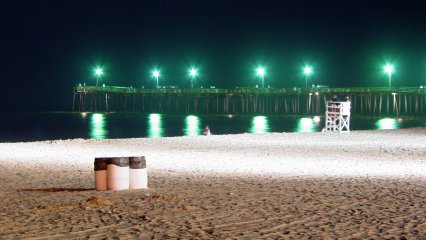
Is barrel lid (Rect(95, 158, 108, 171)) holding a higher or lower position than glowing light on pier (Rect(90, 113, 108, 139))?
higher

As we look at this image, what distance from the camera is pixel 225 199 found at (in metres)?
11.7

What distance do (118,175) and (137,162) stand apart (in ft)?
1.53

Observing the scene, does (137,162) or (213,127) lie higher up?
(137,162)

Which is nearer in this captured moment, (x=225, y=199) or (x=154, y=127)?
(x=225, y=199)

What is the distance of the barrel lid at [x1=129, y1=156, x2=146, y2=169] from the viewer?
13.0 meters

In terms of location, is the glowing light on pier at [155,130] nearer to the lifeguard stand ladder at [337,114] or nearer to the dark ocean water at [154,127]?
the dark ocean water at [154,127]

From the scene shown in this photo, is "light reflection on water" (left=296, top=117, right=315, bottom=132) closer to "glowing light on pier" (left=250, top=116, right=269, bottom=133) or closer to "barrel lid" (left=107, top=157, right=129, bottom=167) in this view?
"glowing light on pier" (left=250, top=116, right=269, bottom=133)

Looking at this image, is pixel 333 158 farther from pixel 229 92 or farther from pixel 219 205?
pixel 229 92

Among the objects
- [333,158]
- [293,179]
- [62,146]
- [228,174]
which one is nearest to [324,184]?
[293,179]

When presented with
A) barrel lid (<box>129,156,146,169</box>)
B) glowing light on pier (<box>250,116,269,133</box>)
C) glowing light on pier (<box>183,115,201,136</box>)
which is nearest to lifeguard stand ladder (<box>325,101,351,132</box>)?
glowing light on pier (<box>183,115,201,136</box>)

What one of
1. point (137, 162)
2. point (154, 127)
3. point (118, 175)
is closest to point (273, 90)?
point (154, 127)

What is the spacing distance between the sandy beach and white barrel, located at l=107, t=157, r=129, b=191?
22 cm

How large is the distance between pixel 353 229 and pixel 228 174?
7.35 metres

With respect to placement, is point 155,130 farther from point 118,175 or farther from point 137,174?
point 118,175
